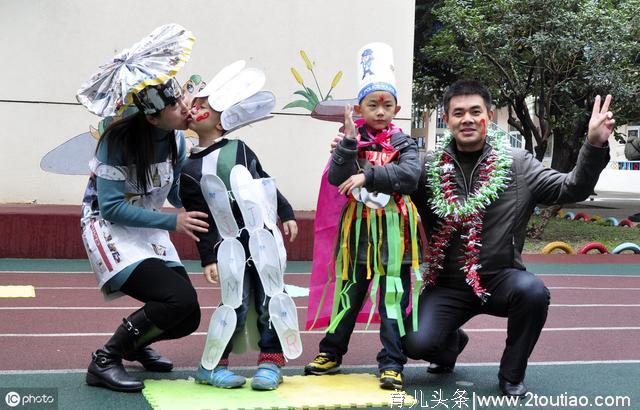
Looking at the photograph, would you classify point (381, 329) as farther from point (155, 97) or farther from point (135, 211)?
point (155, 97)

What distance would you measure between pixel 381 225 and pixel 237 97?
39.3 inches

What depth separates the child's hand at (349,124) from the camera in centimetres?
412

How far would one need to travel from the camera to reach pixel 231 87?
14.3 ft

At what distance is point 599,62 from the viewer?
13.9 meters

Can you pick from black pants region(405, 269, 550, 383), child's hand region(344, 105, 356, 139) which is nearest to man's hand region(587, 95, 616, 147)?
black pants region(405, 269, 550, 383)

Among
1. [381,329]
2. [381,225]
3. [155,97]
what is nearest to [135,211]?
[155,97]

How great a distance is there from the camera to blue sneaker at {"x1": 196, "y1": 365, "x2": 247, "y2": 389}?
14.0 ft

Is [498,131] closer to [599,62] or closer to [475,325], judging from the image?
[475,325]

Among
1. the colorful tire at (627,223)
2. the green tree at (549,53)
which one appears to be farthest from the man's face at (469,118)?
the colorful tire at (627,223)

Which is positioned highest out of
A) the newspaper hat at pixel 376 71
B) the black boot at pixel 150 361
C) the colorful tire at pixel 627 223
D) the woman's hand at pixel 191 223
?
the newspaper hat at pixel 376 71

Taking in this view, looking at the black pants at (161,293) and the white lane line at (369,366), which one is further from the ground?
the black pants at (161,293)

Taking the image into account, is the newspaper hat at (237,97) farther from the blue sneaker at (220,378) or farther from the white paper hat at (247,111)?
the blue sneaker at (220,378)

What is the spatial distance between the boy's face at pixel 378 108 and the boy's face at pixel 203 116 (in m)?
0.77

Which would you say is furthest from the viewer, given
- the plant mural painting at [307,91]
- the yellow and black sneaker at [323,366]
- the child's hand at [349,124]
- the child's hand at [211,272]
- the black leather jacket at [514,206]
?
the plant mural painting at [307,91]
